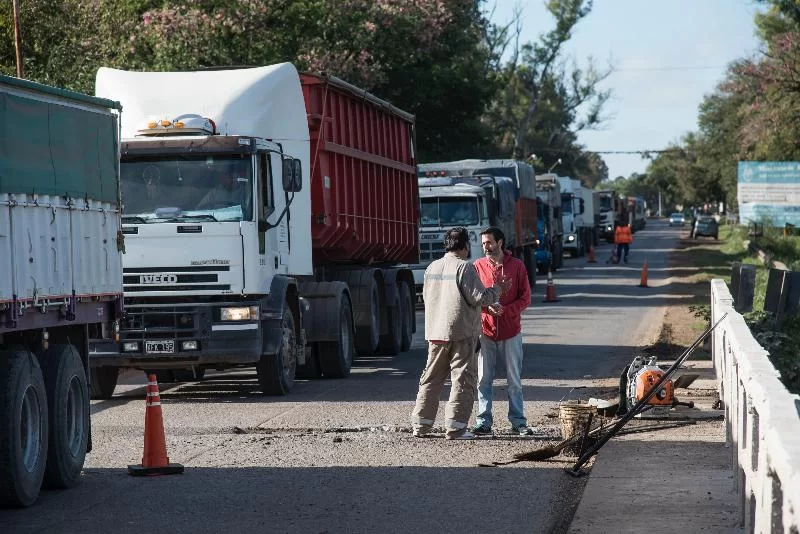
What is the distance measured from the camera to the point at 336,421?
45.6 ft

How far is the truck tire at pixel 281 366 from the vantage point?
1622 centimetres

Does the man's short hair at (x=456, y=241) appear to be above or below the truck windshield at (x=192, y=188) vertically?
below

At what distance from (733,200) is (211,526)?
86.7 metres

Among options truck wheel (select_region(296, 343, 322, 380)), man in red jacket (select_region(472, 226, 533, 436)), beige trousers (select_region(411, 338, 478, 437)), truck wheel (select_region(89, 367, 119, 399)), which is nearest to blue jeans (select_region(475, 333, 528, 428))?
man in red jacket (select_region(472, 226, 533, 436))

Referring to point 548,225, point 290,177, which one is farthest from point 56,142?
point 548,225

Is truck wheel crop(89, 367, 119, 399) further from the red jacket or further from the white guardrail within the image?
the white guardrail

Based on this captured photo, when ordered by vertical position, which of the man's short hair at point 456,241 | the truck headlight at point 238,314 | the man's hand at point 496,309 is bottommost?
the truck headlight at point 238,314

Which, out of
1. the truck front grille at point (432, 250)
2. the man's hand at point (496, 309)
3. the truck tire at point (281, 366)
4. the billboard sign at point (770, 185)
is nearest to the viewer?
the man's hand at point (496, 309)

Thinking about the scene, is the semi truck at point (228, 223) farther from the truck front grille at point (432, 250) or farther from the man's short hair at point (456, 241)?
the truck front grille at point (432, 250)

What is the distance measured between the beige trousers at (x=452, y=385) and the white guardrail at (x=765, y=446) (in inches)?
138

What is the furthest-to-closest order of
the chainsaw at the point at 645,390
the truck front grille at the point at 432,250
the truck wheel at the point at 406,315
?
the truck front grille at the point at 432,250
the truck wheel at the point at 406,315
the chainsaw at the point at 645,390

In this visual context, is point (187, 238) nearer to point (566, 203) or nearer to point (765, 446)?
point (765, 446)

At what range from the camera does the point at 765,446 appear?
223 inches

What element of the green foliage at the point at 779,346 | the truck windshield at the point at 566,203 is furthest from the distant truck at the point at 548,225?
the green foliage at the point at 779,346
